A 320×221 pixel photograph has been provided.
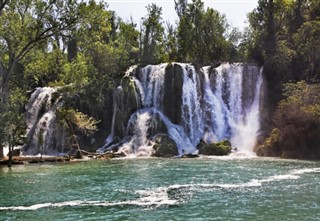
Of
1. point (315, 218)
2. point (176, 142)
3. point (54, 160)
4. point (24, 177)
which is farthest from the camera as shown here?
point (176, 142)

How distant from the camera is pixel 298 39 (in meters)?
42.6

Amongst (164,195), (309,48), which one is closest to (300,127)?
(309,48)

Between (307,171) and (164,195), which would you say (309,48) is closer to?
(307,171)

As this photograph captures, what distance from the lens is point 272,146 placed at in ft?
115

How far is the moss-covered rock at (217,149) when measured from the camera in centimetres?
3556

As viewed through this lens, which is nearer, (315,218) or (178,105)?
(315,218)

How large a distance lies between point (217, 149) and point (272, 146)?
4434 millimetres

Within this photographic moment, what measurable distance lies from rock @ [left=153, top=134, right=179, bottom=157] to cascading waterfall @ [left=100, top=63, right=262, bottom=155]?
1173mm

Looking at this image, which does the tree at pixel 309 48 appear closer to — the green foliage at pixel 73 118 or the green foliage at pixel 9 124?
the green foliage at pixel 73 118

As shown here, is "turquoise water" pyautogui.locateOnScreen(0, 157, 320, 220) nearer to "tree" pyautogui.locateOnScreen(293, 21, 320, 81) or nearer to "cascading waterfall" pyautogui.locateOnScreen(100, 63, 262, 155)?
"cascading waterfall" pyautogui.locateOnScreen(100, 63, 262, 155)

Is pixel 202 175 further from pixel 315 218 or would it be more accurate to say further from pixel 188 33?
pixel 188 33

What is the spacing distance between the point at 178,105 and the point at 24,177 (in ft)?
71.2

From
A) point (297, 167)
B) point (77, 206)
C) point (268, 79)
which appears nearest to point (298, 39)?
point (268, 79)

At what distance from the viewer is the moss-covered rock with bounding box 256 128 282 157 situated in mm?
34656
